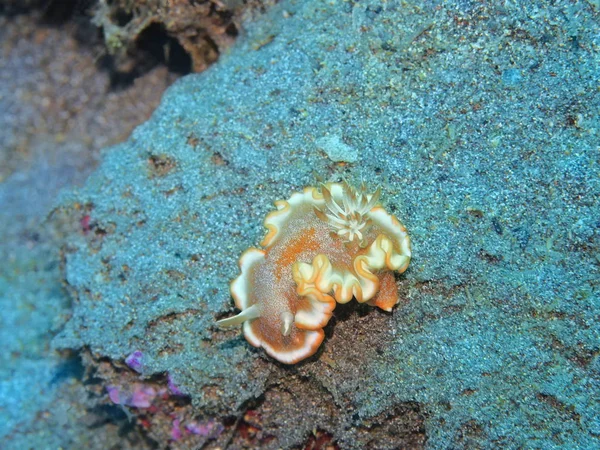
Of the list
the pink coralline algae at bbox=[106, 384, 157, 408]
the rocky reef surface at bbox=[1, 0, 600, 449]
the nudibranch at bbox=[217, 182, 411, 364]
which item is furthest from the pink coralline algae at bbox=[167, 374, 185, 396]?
the nudibranch at bbox=[217, 182, 411, 364]

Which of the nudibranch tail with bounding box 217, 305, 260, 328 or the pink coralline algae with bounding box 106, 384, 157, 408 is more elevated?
the nudibranch tail with bounding box 217, 305, 260, 328

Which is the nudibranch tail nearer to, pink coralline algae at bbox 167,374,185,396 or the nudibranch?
the nudibranch

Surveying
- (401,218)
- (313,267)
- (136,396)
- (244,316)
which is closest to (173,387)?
(136,396)

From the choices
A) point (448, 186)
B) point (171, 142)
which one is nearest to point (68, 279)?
point (171, 142)

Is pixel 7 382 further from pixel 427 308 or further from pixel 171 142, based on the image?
pixel 427 308

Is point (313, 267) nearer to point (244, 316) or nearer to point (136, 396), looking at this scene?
point (244, 316)

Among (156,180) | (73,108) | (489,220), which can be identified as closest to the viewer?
(489,220)

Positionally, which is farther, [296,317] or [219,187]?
[219,187]

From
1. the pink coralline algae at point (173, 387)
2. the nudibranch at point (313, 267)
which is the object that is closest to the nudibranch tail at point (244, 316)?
the nudibranch at point (313, 267)
